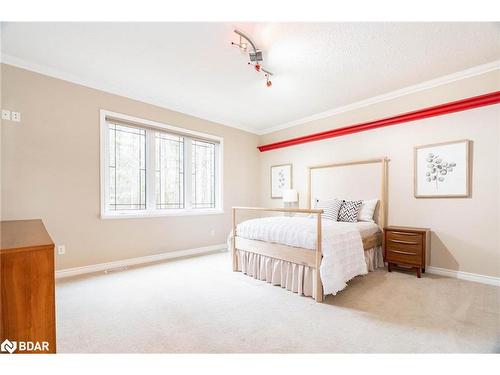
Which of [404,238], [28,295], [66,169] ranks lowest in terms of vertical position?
[404,238]

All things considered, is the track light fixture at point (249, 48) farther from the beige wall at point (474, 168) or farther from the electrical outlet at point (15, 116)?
the electrical outlet at point (15, 116)

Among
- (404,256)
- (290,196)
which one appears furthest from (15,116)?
(404,256)

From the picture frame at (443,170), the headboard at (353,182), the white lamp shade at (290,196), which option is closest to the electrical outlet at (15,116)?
the white lamp shade at (290,196)

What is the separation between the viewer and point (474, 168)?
2.86 metres

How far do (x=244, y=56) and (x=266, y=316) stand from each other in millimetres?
2570

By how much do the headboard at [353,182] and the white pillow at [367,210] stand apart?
10 centimetres

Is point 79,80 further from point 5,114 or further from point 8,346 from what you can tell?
point 8,346

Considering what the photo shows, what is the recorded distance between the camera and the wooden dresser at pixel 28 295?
3.10ft

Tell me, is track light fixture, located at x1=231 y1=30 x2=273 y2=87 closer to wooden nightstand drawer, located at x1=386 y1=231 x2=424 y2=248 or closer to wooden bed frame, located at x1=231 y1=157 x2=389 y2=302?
wooden bed frame, located at x1=231 y1=157 x2=389 y2=302

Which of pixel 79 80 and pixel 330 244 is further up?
pixel 79 80

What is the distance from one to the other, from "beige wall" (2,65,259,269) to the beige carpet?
0.57 metres

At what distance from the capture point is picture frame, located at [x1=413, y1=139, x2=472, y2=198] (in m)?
2.90

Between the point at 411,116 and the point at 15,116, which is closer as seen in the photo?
the point at 15,116
